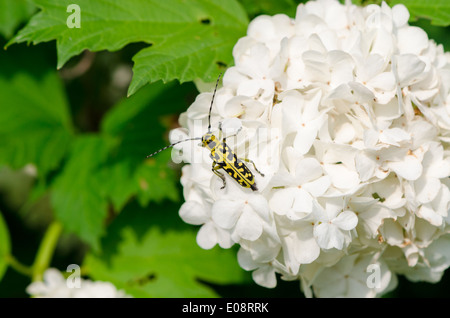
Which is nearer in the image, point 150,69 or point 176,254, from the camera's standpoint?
point 150,69

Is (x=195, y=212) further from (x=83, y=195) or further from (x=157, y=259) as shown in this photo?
(x=157, y=259)

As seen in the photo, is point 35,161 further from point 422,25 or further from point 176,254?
point 422,25

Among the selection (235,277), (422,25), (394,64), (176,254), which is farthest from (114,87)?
(394,64)

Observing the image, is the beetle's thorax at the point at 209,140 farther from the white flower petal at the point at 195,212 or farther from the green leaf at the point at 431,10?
the green leaf at the point at 431,10

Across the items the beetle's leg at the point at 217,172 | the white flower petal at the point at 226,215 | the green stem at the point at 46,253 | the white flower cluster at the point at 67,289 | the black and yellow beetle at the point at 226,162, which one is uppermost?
the black and yellow beetle at the point at 226,162

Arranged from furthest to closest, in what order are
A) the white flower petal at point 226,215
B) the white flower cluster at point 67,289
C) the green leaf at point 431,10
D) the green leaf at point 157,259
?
1. the green leaf at point 157,259
2. the white flower cluster at point 67,289
3. the green leaf at point 431,10
4. the white flower petal at point 226,215

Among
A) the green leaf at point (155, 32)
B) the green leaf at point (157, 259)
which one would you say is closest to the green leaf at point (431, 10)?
the green leaf at point (155, 32)

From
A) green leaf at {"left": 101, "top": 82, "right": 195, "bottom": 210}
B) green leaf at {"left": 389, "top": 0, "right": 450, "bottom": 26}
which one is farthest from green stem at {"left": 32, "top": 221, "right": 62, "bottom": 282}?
green leaf at {"left": 389, "top": 0, "right": 450, "bottom": 26}
